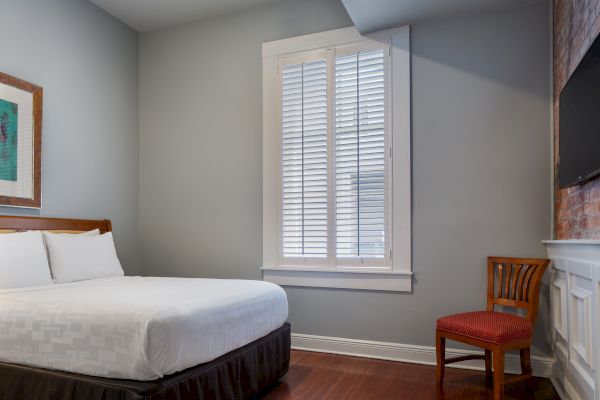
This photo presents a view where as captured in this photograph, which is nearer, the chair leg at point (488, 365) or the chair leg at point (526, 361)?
the chair leg at point (526, 361)

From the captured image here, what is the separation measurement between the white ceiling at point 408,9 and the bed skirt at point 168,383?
2.37m

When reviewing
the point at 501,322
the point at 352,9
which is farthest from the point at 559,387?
the point at 352,9

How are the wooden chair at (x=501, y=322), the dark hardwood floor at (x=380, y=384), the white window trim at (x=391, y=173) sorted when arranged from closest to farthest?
the wooden chair at (x=501, y=322) < the dark hardwood floor at (x=380, y=384) < the white window trim at (x=391, y=173)

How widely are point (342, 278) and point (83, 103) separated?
2.72m

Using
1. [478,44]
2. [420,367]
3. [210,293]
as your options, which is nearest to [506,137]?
[478,44]

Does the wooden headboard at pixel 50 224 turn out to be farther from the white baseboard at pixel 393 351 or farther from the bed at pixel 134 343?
the white baseboard at pixel 393 351

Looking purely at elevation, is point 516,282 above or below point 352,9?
below

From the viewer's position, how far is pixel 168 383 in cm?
190

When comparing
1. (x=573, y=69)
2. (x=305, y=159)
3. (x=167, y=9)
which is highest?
(x=167, y=9)

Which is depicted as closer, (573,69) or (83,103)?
(573,69)

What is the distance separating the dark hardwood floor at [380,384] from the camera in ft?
8.67

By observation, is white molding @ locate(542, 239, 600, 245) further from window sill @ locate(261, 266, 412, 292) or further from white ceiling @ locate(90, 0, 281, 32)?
white ceiling @ locate(90, 0, 281, 32)

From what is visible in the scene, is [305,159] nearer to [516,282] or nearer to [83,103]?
[516,282]

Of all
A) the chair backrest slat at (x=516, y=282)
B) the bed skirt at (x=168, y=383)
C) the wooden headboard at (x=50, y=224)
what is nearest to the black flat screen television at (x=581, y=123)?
the chair backrest slat at (x=516, y=282)
